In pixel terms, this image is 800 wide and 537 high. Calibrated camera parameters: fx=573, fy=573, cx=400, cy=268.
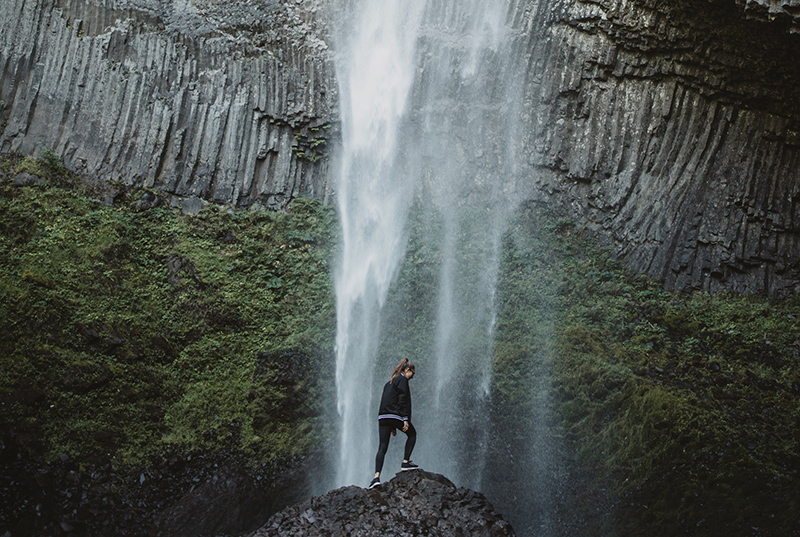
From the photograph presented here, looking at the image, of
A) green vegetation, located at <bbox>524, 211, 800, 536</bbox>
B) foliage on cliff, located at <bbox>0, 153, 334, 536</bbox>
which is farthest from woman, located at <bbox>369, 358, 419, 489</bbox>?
green vegetation, located at <bbox>524, 211, 800, 536</bbox>

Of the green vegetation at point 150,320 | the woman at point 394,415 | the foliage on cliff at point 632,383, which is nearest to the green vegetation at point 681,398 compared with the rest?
the foliage on cliff at point 632,383

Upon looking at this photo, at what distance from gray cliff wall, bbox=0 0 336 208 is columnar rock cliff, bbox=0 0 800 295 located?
3 centimetres

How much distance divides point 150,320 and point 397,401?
206 inches

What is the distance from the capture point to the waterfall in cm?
1080

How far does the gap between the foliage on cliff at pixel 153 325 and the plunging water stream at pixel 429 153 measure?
35.5 inches

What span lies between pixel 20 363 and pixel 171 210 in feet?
15.0

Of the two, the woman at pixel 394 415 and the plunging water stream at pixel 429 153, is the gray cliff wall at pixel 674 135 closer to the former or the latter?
the plunging water stream at pixel 429 153

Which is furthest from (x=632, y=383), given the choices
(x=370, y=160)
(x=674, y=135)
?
(x=370, y=160)

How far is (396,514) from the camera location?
18.1ft

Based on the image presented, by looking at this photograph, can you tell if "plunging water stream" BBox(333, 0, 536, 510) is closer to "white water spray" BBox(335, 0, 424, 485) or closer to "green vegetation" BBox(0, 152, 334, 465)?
"white water spray" BBox(335, 0, 424, 485)

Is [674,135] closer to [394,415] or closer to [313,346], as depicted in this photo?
[313,346]

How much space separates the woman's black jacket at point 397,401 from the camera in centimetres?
590

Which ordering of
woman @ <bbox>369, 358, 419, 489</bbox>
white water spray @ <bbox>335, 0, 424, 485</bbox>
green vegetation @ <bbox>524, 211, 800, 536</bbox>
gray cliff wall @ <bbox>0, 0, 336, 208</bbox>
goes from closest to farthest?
woman @ <bbox>369, 358, 419, 489</bbox> → green vegetation @ <bbox>524, 211, 800, 536</bbox> → white water spray @ <bbox>335, 0, 424, 485</bbox> → gray cliff wall @ <bbox>0, 0, 336, 208</bbox>

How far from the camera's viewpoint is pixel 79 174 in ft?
37.2
